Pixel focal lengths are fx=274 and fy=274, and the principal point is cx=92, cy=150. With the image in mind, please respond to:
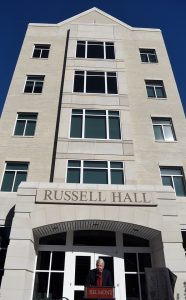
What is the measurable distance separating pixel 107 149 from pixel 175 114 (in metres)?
5.38

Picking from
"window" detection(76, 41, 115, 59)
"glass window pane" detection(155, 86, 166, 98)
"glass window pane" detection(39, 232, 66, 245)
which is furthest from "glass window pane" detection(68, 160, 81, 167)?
"window" detection(76, 41, 115, 59)

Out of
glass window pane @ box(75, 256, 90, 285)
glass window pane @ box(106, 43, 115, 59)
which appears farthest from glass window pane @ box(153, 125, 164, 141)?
glass window pane @ box(75, 256, 90, 285)

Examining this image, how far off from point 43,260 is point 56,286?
46.4 inches

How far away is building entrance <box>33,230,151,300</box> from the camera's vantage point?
35.8 ft

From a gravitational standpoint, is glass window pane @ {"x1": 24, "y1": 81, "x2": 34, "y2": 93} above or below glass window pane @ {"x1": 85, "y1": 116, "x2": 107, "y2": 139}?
above

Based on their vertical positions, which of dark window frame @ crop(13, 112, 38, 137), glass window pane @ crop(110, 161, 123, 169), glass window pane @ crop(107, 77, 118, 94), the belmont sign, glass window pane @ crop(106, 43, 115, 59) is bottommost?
the belmont sign

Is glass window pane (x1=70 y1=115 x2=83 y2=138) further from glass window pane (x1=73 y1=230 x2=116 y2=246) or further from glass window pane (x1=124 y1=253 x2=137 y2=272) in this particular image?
glass window pane (x1=124 y1=253 x2=137 y2=272)

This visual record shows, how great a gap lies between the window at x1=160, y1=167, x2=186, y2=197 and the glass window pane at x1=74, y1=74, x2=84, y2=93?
23.4 feet

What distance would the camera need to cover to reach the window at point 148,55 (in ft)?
66.7

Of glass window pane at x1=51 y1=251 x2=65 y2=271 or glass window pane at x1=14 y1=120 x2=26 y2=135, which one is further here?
glass window pane at x1=14 y1=120 x2=26 y2=135

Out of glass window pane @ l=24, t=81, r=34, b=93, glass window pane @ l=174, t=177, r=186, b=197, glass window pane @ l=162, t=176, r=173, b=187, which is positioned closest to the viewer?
glass window pane @ l=174, t=177, r=186, b=197

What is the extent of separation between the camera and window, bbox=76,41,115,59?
1956 cm

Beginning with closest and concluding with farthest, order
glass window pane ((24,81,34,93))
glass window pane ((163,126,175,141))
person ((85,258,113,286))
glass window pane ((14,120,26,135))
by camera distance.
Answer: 1. person ((85,258,113,286))
2. glass window pane ((14,120,26,135))
3. glass window pane ((163,126,175,141))
4. glass window pane ((24,81,34,93))

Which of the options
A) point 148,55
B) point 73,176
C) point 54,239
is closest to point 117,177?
point 73,176
